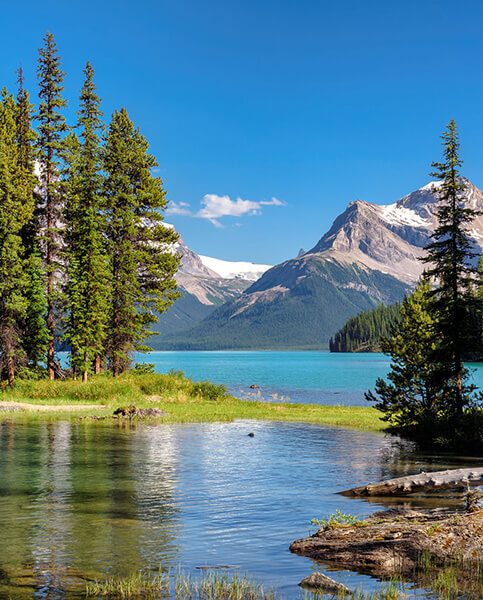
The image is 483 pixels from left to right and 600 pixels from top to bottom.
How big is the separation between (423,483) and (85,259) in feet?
141

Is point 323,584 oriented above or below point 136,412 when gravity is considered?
below

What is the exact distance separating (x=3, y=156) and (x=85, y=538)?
45437 mm

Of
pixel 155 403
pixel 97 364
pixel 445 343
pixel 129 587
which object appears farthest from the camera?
pixel 97 364

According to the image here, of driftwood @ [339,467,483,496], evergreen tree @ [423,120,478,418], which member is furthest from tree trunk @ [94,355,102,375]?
driftwood @ [339,467,483,496]

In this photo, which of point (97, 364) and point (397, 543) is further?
point (97, 364)

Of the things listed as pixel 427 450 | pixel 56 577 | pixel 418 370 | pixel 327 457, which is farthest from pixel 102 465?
pixel 418 370

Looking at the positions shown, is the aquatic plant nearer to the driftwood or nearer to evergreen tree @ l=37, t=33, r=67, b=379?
the driftwood

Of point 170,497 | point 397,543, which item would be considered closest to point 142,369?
point 170,497

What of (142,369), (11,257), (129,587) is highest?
(11,257)

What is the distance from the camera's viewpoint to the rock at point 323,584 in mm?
10992

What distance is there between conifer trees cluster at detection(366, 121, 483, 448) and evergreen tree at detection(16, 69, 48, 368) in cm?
3213

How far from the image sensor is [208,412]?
46281mm

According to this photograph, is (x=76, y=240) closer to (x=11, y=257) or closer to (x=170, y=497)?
(x=11, y=257)

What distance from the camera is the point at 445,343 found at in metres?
34.7
